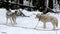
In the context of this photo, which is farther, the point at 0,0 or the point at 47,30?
the point at 0,0

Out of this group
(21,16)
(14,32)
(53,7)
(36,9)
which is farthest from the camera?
(53,7)

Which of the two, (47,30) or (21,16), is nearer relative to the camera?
(47,30)

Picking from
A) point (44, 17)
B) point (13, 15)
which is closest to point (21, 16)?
point (13, 15)

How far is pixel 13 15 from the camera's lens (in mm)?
13695

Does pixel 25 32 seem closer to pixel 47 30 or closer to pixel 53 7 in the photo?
pixel 47 30

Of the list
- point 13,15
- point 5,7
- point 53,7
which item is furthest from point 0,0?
point 13,15

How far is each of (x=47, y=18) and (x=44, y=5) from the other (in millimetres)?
10573

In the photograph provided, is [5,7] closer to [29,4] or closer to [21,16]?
[29,4]

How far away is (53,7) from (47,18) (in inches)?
457

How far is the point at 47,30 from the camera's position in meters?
11.8

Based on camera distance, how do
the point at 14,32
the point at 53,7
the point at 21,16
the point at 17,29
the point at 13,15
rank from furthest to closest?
the point at 53,7 → the point at 21,16 → the point at 13,15 → the point at 17,29 → the point at 14,32

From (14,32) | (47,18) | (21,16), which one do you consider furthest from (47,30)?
(21,16)

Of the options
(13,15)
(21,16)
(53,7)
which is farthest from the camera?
(53,7)

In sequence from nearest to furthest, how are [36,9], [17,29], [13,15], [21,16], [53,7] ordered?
[17,29], [13,15], [21,16], [36,9], [53,7]
